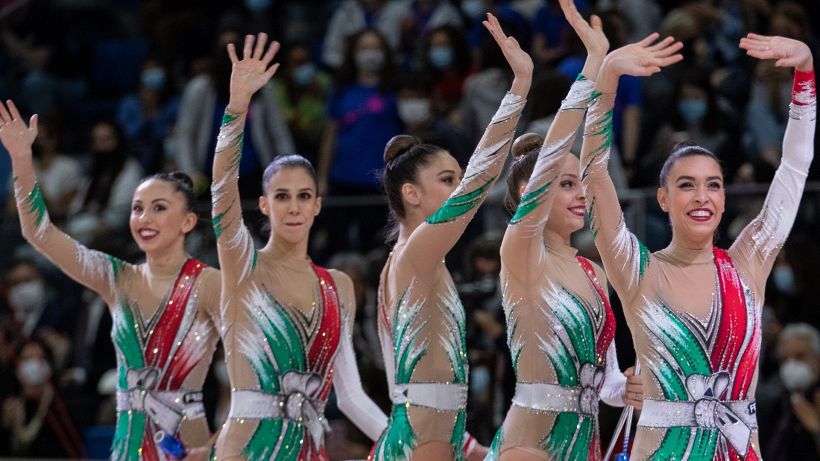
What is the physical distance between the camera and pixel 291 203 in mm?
5074

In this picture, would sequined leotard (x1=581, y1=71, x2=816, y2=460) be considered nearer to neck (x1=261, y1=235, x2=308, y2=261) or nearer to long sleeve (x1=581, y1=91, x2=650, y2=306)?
long sleeve (x1=581, y1=91, x2=650, y2=306)

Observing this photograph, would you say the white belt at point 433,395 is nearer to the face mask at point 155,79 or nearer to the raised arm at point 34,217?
the raised arm at point 34,217

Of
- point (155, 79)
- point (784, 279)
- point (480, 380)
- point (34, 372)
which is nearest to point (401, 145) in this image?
point (480, 380)

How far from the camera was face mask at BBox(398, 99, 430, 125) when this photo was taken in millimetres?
7789

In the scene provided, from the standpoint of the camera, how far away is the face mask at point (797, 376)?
597cm

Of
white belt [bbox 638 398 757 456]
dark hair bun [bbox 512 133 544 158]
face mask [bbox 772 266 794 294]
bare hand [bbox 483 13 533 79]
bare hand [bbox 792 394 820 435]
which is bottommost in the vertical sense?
bare hand [bbox 792 394 820 435]

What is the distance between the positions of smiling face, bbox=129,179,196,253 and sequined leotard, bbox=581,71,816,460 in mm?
2007

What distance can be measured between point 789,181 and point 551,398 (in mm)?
1008

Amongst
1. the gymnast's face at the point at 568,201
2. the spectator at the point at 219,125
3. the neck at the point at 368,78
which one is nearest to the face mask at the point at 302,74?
the spectator at the point at 219,125

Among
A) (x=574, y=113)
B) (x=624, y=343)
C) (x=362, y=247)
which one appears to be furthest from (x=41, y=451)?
(x=574, y=113)

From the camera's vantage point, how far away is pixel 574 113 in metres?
4.18

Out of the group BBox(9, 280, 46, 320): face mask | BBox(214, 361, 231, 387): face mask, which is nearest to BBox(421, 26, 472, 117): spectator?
BBox(214, 361, 231, 387): face mask

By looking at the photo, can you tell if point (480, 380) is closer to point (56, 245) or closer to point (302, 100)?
point (56, 245)

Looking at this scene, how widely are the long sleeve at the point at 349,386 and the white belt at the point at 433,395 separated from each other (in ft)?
1.79
